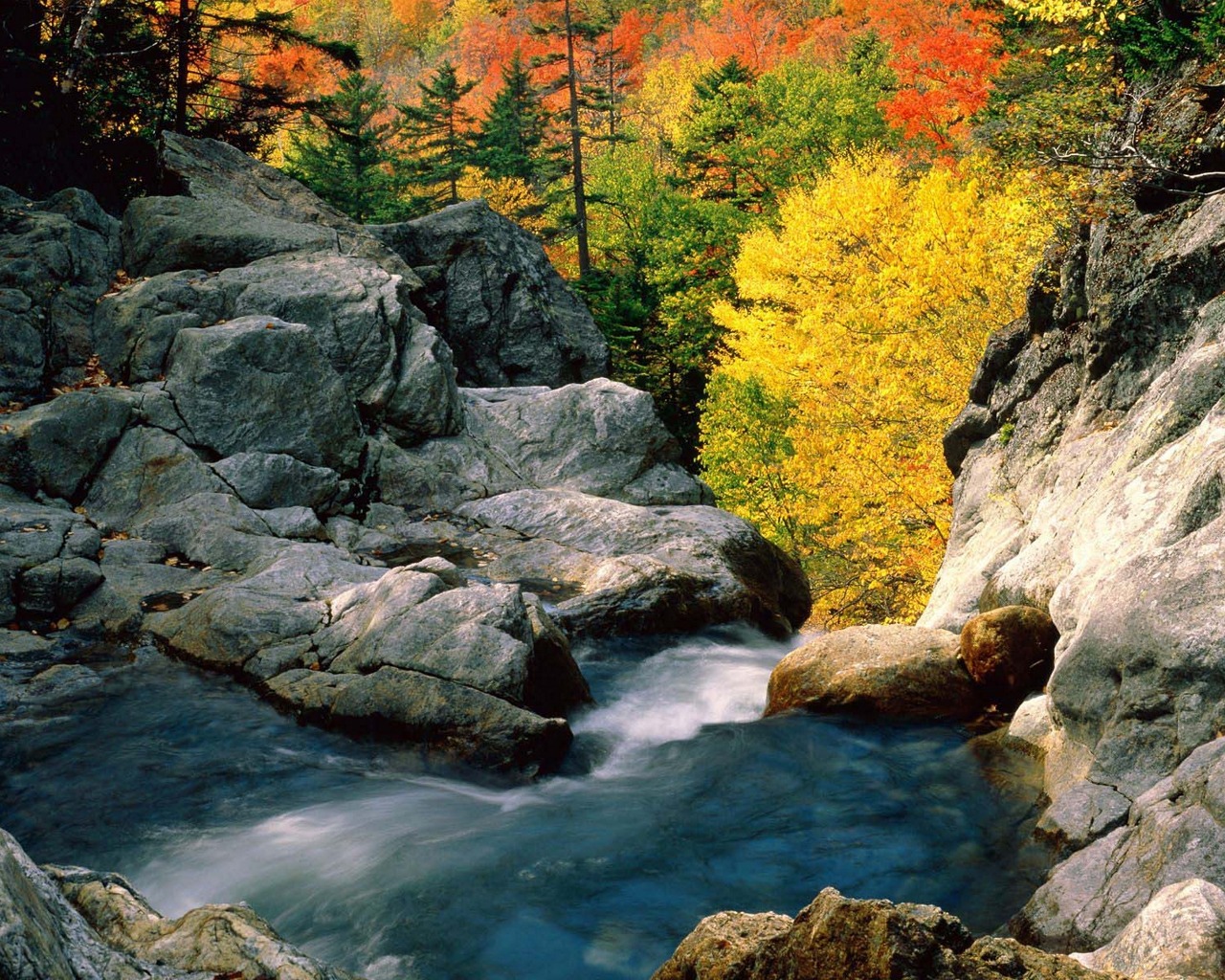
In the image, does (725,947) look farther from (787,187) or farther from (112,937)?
(787,187)

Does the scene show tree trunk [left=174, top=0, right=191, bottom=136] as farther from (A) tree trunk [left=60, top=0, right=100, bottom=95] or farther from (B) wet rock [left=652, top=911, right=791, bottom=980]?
(B) wet rock [left=652, top=911, right=791, bottom=980]

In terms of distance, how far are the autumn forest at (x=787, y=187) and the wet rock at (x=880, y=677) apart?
463 centimetres

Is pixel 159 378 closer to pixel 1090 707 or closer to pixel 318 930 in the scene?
pixel 318 930

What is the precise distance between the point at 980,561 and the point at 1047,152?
5.17 metres

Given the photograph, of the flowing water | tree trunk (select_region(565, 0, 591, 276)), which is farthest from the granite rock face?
tree trunk (select_region(565, 0, 591, 276))

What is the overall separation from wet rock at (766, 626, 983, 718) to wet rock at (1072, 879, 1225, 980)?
5.26 metres

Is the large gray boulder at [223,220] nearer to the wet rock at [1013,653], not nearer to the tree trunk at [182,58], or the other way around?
the tree trunk at [182,58]

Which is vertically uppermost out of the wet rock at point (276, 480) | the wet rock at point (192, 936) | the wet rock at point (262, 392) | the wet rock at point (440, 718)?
the wet rock at point (262, 392)

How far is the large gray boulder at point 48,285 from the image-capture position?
551 inches

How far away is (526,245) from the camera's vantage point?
2544 cm

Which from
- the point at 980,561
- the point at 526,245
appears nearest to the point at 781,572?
the point at 980,561

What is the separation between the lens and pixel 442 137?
3931 centimetres

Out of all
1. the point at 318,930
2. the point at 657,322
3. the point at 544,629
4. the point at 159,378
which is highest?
the point at 657,322

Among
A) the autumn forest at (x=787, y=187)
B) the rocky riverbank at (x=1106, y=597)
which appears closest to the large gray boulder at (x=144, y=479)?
the autumn forest at (x=787, y=187)
